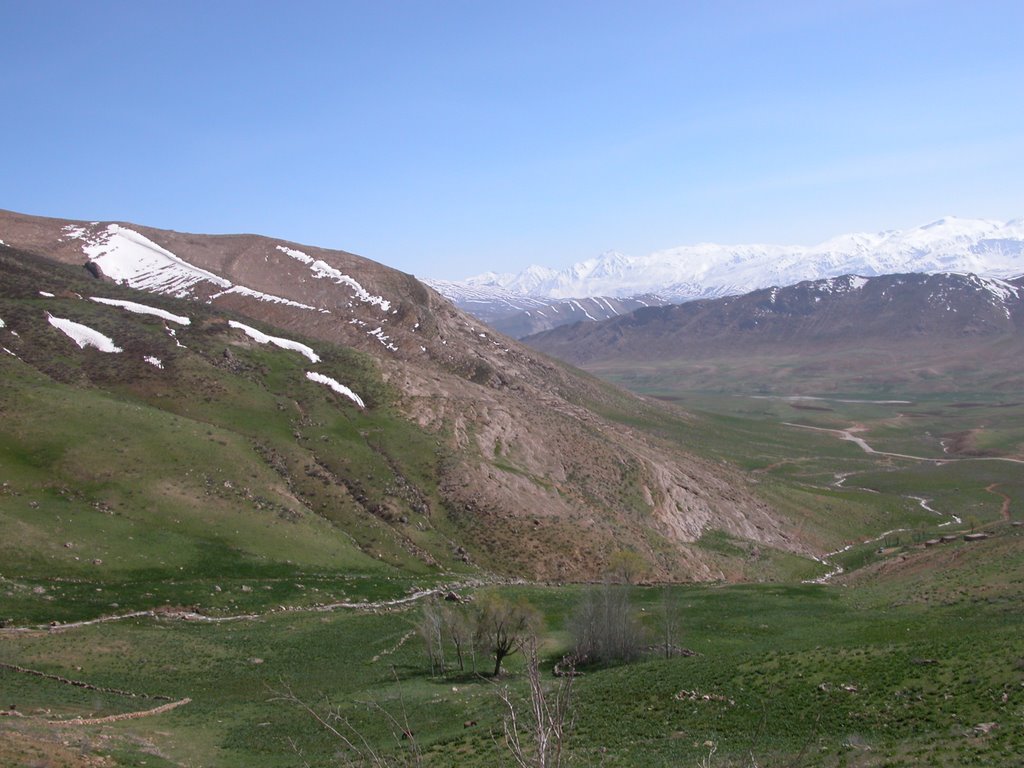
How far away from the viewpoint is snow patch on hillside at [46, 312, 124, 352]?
70.2 metres

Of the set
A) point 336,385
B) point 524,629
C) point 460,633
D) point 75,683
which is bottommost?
point 460,633

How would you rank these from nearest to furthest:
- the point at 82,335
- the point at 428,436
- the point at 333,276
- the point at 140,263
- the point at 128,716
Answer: the point at 128,716 < the point at 82,335 < the point at 428,436 < the point at 140,263 < the point at 333,276

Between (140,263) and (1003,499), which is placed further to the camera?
(140,263)

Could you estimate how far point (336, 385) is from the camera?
248 ft

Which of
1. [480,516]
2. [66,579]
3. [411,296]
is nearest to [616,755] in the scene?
[66,579]

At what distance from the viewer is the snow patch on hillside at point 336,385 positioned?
7431 cm

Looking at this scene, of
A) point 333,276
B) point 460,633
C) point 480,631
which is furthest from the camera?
point 333,276

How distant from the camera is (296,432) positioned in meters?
66.4

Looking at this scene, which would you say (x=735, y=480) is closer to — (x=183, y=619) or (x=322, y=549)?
(x=322, y=549)

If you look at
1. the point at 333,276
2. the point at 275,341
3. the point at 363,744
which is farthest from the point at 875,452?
the point at 363,744

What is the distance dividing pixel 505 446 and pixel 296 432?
20492 millimetres

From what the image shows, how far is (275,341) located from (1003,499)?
9485cm

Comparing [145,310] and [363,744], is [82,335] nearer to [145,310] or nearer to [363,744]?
[145,310]

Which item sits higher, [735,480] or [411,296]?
[411,296]
